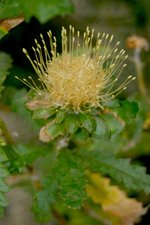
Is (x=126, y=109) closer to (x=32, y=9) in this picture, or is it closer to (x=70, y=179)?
(x=70, y=179)

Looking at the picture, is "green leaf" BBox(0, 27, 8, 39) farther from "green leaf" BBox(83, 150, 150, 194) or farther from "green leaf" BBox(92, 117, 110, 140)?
"green leaf" BBox(83, 150, 150, 194)

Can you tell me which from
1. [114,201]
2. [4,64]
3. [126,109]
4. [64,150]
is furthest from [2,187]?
[114,201]

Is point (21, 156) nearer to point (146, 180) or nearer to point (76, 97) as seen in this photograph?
point (76, 97)

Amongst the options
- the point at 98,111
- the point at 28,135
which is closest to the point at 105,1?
the point at 28,135

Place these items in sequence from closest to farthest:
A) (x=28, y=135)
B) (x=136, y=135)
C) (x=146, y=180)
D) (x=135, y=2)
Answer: (x=146, y=180) → (x=136, y=135) → (x=28, y=135) → (x=135, y=2)

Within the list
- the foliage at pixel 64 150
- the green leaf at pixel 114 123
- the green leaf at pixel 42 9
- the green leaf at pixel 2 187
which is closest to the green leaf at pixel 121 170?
Answer: the foliage at pixel 64 150

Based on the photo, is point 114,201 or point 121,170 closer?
point 121,170

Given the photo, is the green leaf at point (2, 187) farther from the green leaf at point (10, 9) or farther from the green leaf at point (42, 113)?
the green leaf at point (10, 9)
